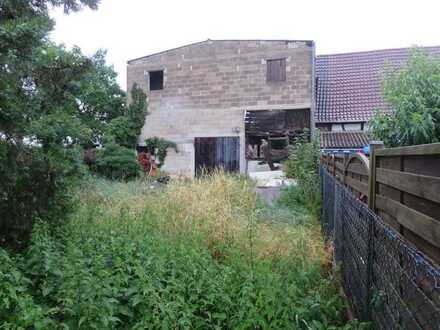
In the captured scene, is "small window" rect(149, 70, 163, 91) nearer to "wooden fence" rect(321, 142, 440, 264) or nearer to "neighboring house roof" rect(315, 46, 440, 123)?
"neighboring house roof" rect(315, 46, 440, 123)

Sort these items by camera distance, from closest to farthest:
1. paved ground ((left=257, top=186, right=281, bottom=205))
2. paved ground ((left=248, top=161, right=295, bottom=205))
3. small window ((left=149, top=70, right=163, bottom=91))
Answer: paved ground ((left=248, top=161, right=295, bottom=205))
paved ground ((left=257, top=186, right=281, bottom=205))
small window ((left=149, top=70, right=163, bottom=91))

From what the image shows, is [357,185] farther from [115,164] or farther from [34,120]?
[115,164]

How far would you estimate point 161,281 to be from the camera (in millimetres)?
2678

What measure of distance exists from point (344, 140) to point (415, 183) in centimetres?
1234

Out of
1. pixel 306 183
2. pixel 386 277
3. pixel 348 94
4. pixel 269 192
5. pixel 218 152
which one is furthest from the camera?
pixel 218 152

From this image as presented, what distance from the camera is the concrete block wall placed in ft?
47.5

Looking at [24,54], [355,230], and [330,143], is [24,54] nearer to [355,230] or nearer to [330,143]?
[355,230]

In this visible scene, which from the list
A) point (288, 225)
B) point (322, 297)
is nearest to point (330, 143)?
point (288, 225)

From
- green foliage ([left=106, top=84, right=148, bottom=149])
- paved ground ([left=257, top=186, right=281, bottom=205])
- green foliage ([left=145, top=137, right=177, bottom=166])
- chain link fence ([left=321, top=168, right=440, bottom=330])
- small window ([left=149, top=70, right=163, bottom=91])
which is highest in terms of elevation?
small window ([left=149, top=70, right=163, bottom=91])

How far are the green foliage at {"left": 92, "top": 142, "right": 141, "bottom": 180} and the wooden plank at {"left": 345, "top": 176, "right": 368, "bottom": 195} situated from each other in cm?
1015

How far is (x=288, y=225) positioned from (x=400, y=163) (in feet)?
11.4

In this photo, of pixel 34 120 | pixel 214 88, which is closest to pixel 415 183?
pixel 34 120

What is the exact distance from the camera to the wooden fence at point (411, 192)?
4.30 feet

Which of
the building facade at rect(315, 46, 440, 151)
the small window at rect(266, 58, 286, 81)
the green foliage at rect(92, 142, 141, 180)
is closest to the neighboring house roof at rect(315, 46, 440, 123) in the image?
the building facade at rect(315, 46, 440, 151)
